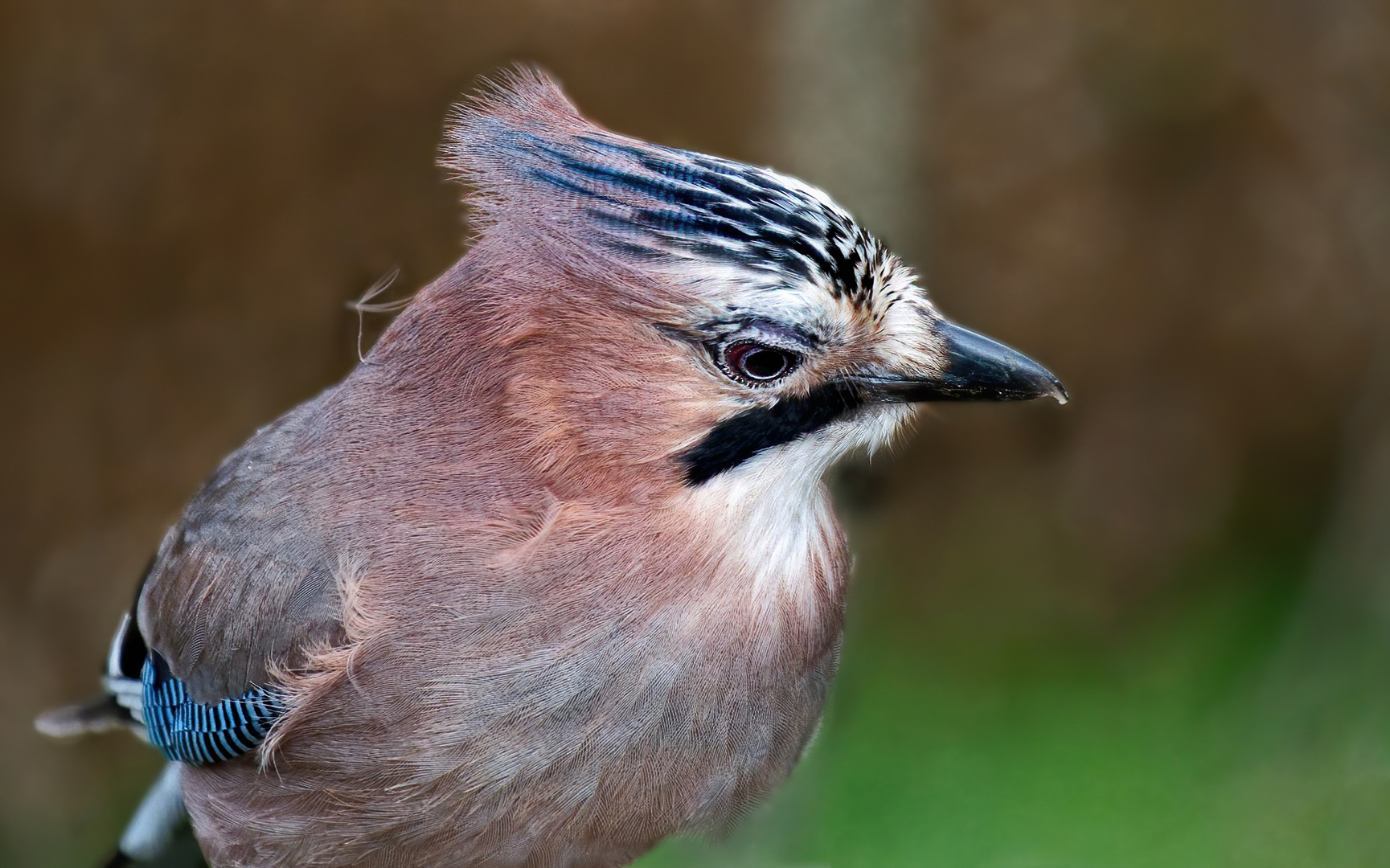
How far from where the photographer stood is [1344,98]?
21.0ft

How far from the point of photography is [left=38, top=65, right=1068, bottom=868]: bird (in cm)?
241

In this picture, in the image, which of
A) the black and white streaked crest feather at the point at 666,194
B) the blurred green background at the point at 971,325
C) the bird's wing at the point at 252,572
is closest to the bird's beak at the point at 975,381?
the black and white streaked crest feather at the point at 666,194

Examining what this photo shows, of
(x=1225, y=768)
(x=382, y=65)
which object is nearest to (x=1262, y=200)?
(x=1225, y=768)

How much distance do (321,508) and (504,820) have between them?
2.28 ft

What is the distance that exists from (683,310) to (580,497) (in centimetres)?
40

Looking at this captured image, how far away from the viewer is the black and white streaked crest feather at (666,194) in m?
2.37

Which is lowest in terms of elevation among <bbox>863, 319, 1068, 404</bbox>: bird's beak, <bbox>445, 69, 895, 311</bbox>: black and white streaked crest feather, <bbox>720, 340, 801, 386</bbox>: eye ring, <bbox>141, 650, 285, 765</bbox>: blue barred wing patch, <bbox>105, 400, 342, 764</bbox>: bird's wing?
<bbox>141, 650, 285, 765</bbox>: blue barred wing patch

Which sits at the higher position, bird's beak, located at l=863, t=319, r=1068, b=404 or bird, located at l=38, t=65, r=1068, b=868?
bird's beak, located at l=863, t=319, r=1068, b=404

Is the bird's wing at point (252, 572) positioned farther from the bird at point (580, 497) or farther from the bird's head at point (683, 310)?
the bird's head at point (683, 310)

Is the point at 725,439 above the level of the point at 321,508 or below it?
above

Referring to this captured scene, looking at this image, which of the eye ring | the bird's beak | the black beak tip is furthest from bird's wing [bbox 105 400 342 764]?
the black beak tip

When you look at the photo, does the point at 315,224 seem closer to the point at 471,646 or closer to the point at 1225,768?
the point at 471,646

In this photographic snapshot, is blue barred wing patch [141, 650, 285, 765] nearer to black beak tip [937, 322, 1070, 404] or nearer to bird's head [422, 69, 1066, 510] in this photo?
bird's head [422, 69, 1066, 510]

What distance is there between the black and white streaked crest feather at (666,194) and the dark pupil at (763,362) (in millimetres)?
125
